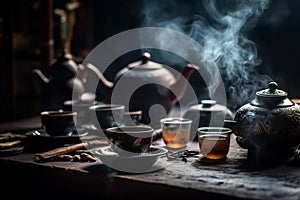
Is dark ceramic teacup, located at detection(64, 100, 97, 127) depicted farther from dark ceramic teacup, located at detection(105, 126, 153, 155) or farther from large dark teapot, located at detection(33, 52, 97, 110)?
dark ceramic teacup, located at detection(105, 126, 153, 155)

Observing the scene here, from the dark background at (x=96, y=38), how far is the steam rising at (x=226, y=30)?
0.12 ft

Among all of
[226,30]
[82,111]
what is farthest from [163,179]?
[226,30]

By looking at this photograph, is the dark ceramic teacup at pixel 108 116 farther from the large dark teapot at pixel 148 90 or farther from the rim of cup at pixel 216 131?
the rim of cup at pixel 216 131

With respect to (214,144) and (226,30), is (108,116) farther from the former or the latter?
(226,30)

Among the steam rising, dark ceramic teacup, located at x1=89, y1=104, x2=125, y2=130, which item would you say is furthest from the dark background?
dark ceramic teacup, located at x1=89, y1=104, x2=125, y2=130

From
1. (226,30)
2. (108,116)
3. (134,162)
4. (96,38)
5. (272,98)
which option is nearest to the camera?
(134,162)

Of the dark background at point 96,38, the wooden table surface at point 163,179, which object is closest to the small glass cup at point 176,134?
the wooden table surface at point 163,179

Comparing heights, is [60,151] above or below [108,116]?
below

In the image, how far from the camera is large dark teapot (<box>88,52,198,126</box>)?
2.88 m

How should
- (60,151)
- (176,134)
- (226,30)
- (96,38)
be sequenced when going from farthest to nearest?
(96,38)
(226,30)
(176,134)
(60,151)

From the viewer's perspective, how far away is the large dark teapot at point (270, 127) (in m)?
2.00

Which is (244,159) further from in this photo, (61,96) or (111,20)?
(111,20)

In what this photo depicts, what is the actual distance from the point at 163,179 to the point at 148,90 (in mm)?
1141

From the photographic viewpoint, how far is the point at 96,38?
4359 mm
